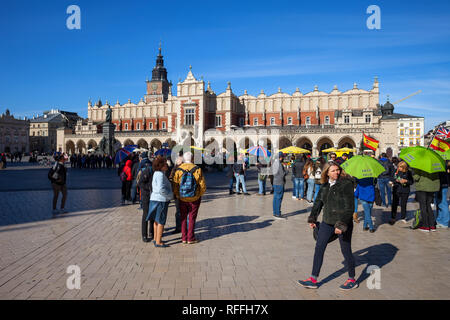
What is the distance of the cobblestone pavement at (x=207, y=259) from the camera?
3986mm

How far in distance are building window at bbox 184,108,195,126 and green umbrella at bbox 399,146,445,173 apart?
4495 centimetres

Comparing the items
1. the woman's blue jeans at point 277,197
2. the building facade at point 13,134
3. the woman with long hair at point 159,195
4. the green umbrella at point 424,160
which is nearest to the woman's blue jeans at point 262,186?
the woman's blue jeans at point 277,197

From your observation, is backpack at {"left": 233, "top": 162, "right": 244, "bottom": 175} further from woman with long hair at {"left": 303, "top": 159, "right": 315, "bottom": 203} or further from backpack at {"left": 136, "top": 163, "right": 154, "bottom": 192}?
backpack at {"left": 136, "top": 163, "right": 154, "bottom": 192}

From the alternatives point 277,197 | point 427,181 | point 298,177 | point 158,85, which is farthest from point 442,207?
point 158,85

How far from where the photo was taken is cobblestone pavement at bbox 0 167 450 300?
399cm

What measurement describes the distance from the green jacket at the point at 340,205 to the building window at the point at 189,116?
47.6 metres

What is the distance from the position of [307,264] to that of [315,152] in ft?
130

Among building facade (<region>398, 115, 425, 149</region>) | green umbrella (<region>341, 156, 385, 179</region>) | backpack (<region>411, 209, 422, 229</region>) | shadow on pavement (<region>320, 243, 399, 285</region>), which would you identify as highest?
building facade (<region>398, 115, 425, 149</region>)

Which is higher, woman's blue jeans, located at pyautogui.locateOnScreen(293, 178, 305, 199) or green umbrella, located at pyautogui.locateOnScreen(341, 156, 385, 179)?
green umbrella, located at pyautogui.locateOnScreen(341, 156, 385, 179)

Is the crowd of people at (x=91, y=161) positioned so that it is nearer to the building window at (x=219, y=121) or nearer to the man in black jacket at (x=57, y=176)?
the man in black jacket at (x=57, y=176)

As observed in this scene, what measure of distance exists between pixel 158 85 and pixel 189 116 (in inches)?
1251

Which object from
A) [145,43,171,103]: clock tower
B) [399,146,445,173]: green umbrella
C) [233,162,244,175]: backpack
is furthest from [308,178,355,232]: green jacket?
[145,43,171,103]: clock tower

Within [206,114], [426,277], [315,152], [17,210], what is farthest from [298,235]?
[206,114]

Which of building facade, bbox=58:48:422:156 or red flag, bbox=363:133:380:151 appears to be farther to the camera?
building facade, bbox=58:48:422:156
